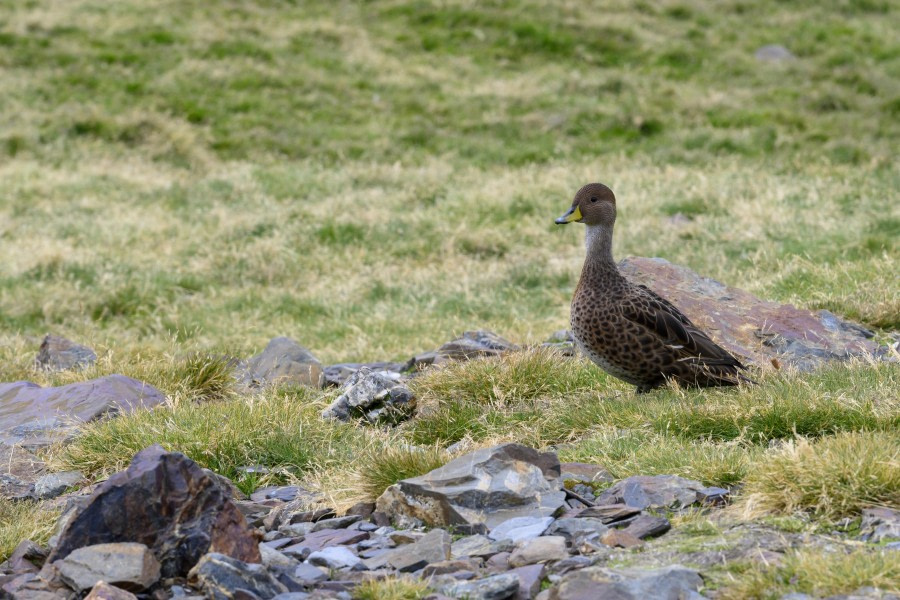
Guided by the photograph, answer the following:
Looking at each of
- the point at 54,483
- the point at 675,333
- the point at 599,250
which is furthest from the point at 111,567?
the point at 599,250

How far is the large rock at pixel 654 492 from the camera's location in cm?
462

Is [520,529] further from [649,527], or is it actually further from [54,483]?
[54,483]

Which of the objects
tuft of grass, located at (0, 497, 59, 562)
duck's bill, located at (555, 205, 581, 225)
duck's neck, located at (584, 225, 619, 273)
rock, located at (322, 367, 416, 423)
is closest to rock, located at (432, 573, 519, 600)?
tuft of grass, located at (0, 497, 59, 562)

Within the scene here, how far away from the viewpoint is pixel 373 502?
5.03m

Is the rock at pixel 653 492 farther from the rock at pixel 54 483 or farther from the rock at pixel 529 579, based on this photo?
the rock at pixel 54 483

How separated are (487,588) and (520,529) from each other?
66 centimetres

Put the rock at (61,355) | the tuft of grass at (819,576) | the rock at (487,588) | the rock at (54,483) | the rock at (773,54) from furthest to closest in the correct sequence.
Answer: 1. the rock at (773,54)
2. the rock at (61,355)
3. the rock at (54,483)
4. the rock at (487,588)
5. the tuft of grass at (819,576)

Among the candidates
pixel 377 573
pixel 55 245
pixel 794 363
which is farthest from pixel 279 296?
pixel 377 573

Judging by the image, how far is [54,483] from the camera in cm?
572

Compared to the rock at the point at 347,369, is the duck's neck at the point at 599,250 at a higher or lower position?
higher

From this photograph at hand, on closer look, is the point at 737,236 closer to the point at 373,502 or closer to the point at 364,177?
the point at 364,177

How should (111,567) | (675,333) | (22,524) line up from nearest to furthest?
(111,567) → (22,524) → (675,333)

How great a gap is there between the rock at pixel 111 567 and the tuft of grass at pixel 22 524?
2.11 feet

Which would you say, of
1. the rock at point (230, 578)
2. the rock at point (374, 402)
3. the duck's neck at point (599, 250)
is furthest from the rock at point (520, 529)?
the duck's neck at point (599, 250)
